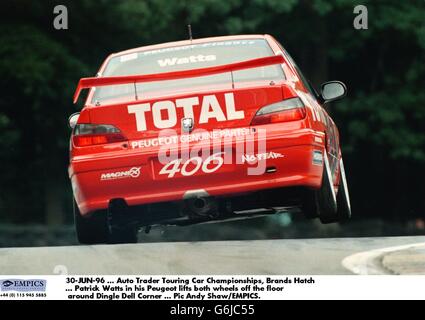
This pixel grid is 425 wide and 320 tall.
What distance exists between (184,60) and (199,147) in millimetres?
727

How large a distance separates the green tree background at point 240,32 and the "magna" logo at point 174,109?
0.89 meters

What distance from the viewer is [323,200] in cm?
504

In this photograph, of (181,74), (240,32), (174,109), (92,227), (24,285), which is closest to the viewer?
(174,109)

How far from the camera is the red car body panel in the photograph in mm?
4766

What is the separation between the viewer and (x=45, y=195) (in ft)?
18.8

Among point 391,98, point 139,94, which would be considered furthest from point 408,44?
point 139,94

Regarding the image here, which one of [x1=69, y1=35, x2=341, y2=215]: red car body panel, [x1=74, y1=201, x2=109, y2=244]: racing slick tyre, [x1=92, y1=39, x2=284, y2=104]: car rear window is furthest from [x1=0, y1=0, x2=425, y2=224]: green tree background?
[x1=69, y1=35, x2=341, y2=215]: red car body panel

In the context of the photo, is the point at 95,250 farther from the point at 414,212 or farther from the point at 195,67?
the point at 414,212

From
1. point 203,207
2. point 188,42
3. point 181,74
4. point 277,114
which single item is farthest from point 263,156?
point 188,42

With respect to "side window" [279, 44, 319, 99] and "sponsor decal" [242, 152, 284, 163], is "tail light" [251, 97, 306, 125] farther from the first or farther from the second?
"side window" [279, 44, 319, 99]

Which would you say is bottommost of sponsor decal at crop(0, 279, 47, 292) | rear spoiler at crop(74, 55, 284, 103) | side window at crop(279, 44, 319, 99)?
sponsor decal at crop(0, 279, 47, 292)

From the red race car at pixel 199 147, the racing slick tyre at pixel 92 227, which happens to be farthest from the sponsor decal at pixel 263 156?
the racing slick tyre at pixel 92 227

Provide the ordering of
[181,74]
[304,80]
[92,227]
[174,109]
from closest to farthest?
[174,109], [181,74], [92,227], [304,80]

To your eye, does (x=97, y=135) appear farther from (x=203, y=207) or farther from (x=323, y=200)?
(x=323, y=200)
